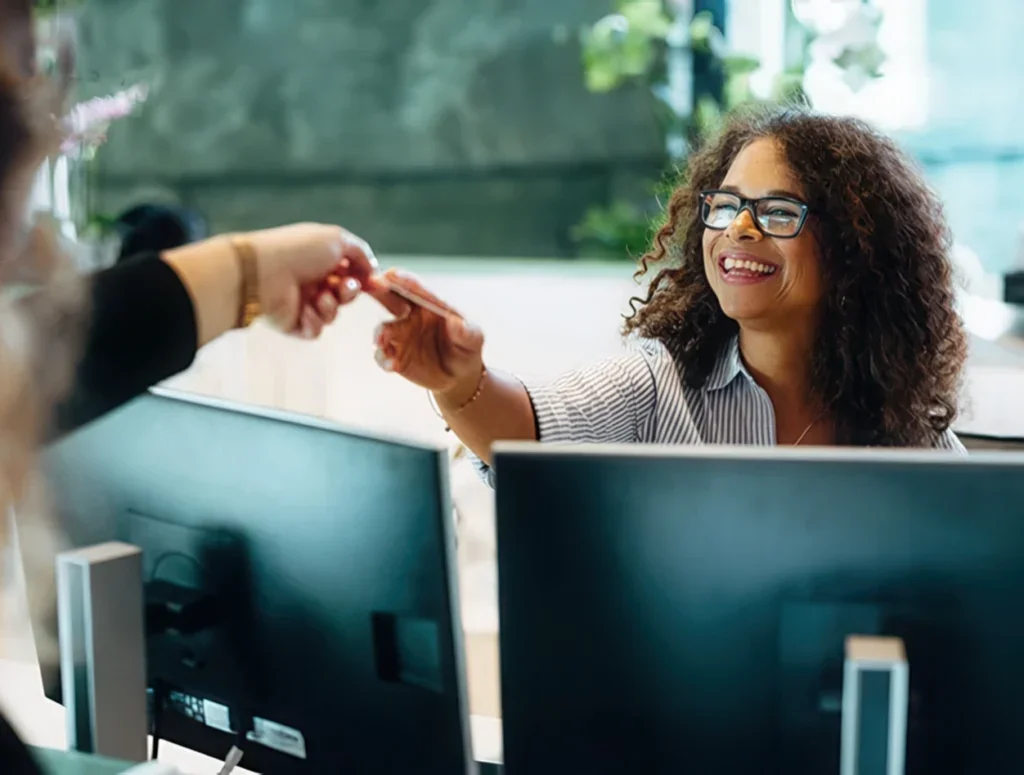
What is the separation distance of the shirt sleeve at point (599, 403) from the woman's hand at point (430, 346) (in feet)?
0.46

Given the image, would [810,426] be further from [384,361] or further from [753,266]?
[384,361]

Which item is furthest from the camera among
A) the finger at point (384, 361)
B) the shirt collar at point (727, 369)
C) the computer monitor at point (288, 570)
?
the shirt collar at point (727, 369)

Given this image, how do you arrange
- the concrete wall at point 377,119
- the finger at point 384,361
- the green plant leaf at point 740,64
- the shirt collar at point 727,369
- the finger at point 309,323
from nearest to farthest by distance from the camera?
the finger at point 309,323, the finger at point 384,361, the shirt collar at point 727,369, the green plant leaf at point 740,64, the concrete wall at point 377,119

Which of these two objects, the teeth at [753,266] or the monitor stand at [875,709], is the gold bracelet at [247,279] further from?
the teeth at [753,266]

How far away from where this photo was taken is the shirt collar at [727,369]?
5.89 ft

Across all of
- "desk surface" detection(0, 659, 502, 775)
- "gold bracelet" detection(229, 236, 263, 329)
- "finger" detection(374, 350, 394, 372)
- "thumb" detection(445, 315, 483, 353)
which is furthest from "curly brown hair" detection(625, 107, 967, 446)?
"gold bracelet" detection(229, 236, 263, 329)

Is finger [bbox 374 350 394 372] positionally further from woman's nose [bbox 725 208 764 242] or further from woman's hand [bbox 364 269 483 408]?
woman's nose [bbox 725 208 764 242]

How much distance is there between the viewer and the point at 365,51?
3195 millimetres

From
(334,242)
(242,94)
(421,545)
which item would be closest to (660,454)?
(421,545)

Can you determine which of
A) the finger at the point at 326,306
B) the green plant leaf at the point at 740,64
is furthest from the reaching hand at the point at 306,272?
the green plant leaf at the point at 740,64

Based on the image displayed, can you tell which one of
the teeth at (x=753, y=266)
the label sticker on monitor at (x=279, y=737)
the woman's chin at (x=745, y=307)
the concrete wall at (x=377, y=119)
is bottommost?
the label sticker on monitor at (x=279, y=737)

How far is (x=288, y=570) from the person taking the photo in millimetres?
1031

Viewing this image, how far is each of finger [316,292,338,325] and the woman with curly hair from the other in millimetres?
353

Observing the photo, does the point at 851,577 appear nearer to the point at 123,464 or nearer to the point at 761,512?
the point at 761,512
